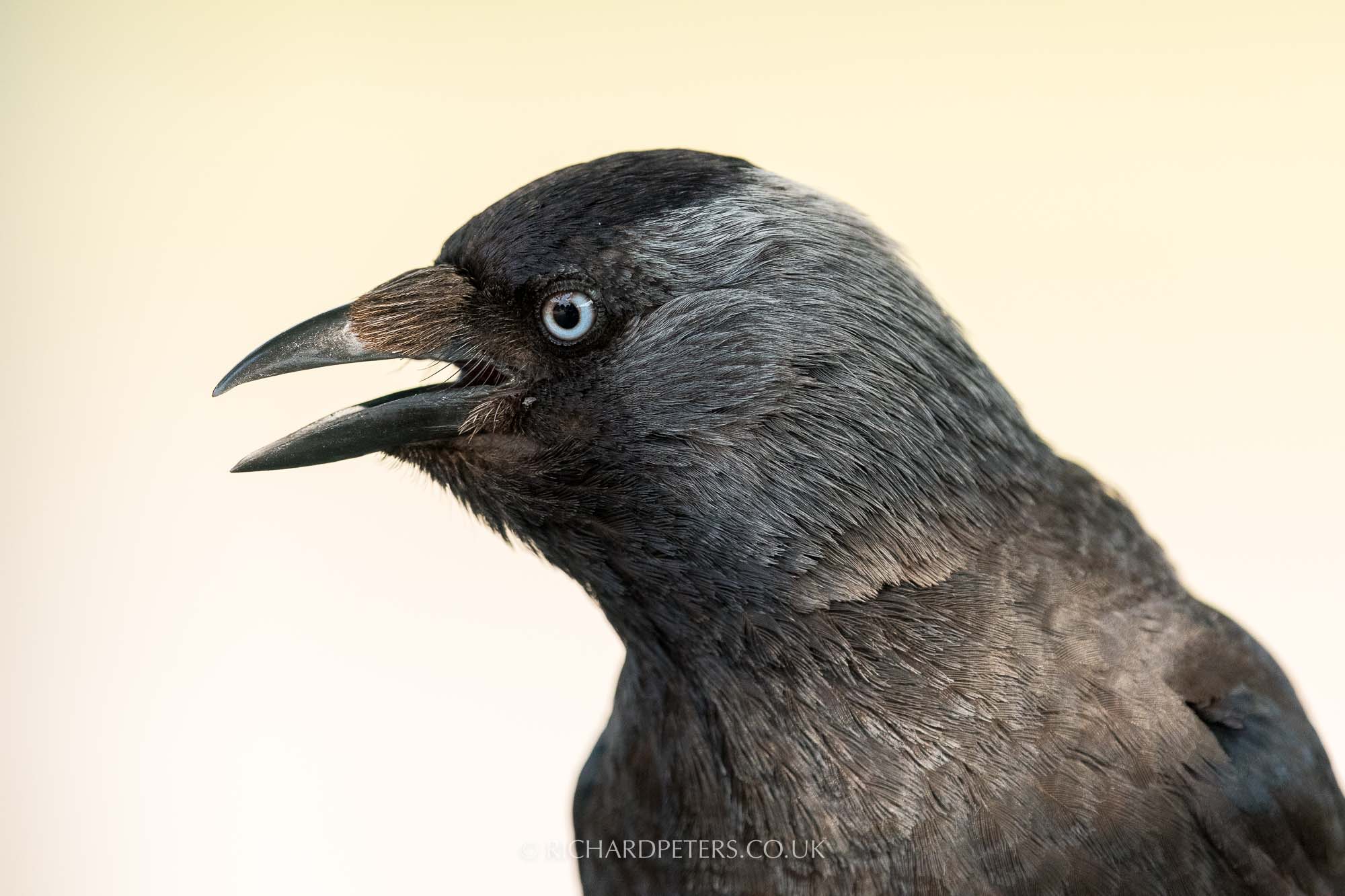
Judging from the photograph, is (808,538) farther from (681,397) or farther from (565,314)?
Result: (565,314)

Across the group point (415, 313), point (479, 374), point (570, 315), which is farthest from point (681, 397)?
point (415, 313)

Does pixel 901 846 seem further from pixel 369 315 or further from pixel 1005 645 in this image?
pixel 369 315

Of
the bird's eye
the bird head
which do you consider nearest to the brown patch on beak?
the bird head

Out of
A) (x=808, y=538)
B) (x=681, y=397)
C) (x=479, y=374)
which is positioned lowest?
(x=808, y=538)

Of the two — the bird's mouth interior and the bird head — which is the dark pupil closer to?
the bird head

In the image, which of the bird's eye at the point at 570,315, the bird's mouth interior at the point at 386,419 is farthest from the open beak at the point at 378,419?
the bird's eye at the point at 570,315

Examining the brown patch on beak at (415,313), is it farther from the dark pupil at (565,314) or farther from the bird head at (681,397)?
the dark pupil at (565,314)

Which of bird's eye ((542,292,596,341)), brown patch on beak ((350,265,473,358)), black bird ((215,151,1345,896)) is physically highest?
brown patch on beak ((350,265,473,358))
